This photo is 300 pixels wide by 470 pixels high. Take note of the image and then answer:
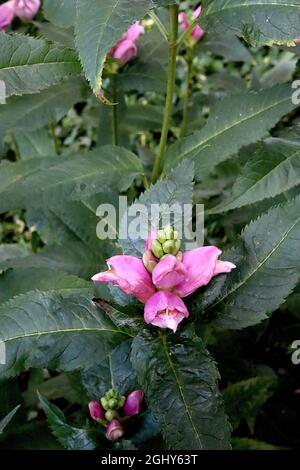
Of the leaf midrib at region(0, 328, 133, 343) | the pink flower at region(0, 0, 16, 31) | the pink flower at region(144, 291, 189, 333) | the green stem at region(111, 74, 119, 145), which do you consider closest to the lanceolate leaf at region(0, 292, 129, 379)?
the leaf midrib at region(0, 328, 133, 343)

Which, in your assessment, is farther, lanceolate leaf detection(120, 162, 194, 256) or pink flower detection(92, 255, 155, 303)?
lanceolate leaf detection(120, 162, 194, 256)

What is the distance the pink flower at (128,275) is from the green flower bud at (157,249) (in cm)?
3

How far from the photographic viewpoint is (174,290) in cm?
86

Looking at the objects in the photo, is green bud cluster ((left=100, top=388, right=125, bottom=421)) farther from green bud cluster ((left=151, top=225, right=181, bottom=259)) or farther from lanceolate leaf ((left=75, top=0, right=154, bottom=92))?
lanceolate leaf ((left=75, top=0, right=154, bottom=92))

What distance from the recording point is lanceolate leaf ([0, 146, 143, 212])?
1202mm

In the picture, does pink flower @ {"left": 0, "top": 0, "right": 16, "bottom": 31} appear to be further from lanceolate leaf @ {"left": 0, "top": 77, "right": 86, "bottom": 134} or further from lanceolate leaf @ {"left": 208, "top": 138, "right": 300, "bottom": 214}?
lanceolate leaf @ {"left": 208, "top": 138, "right": 300, "bottom": 214}

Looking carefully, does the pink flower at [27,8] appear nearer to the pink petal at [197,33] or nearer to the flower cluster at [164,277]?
the pink petal at [197,33]

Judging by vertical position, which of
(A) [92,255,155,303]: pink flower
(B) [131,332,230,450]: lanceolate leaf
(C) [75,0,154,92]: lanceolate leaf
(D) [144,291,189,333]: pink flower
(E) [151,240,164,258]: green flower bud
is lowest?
(B) [131,332,230,450]: lanceolate leaf

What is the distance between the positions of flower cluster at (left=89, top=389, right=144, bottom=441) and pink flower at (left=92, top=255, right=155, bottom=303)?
24 centimetres

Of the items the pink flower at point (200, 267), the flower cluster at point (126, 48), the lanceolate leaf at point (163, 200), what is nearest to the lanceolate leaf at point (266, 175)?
the lanceolate leaf at point (163, 200)

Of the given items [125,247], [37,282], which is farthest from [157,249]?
[37,282]

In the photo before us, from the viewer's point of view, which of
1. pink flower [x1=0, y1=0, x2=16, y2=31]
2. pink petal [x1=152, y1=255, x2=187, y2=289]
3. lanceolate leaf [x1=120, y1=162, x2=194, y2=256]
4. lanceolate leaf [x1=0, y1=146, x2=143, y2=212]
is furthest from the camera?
pink flower [x1=0, y1=0, x2=16, y2=31]

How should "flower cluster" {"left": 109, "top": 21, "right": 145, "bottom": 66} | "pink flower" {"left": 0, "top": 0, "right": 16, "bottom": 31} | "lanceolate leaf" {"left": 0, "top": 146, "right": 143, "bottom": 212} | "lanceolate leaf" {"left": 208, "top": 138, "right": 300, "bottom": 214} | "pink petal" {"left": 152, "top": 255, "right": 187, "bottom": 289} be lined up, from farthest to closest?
"pink flower" {"left": 0, "top": 0, "right": 16, "bottom": 31} → "flower cluster" {"left": 109, "top": 21, "right": 145, "bottom": 66} → "lanceolate leaf" {"left": 0, "top": 146, "right": 143, "bottom": 212} → "lanceolate leaf" {"left": 208, "top": 138, "right": 300, "bottom": 214} → "pink petal" {"left": 152, "top": 255, "right": 187, "bottom": 289}

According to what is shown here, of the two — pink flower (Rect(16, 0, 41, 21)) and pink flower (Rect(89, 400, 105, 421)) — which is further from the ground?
pink flower (Rect(16, 0, 41, 21))
